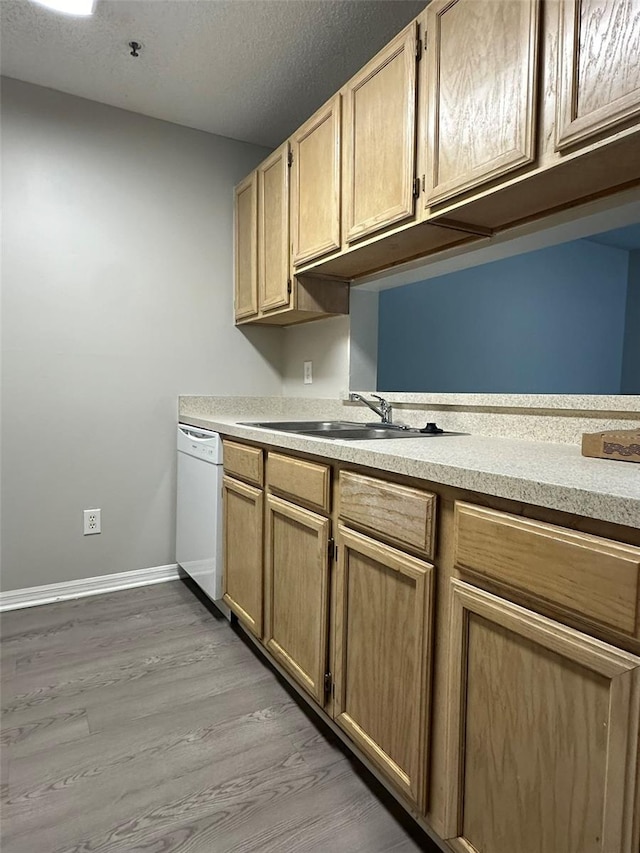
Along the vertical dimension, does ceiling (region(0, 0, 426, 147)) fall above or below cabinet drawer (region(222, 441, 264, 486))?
above

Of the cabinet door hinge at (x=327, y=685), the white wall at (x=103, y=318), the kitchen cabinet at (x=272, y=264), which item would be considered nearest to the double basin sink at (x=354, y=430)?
the kitchen cabinet at (x=272, y=264)

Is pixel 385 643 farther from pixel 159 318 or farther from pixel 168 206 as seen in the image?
pixel 168 206

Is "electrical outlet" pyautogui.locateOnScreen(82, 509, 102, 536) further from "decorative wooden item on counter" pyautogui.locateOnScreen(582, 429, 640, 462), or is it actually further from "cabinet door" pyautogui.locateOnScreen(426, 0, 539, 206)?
"decorative wooden item on counter" pyautogui.locateOnScreen(582, 429, 640, 462)

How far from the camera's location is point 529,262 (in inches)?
109

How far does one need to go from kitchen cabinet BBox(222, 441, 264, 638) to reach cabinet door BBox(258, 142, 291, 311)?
2.65 feet

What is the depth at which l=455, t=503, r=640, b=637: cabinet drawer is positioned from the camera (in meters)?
0.69

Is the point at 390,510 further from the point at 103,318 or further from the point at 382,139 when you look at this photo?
the point at 103,318

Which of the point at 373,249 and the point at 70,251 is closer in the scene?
the point at 373,249

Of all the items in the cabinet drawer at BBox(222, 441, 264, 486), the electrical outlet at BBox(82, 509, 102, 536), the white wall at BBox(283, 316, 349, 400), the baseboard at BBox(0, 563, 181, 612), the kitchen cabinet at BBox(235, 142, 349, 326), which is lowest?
the baseboard at BBox(0, 563, 181, 612)

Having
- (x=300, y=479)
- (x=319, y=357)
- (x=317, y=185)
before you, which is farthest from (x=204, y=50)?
(x=300, y=479)

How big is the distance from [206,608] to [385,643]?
1.44 metres

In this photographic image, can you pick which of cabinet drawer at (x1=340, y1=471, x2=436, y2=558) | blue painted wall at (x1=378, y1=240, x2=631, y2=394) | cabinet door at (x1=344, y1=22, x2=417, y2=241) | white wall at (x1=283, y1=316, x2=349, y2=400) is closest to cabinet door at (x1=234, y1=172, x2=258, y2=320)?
white wall at (x1=283, y1=316, x2=349, y2=400)

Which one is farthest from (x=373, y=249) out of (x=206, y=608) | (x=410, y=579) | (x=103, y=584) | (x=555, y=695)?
(x=103, y=584)

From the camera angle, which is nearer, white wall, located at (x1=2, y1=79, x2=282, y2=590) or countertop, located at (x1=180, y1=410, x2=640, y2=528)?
countertop, located at (x1=180, y1=410, x2=640, y2=528)
